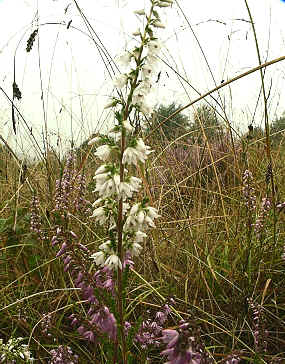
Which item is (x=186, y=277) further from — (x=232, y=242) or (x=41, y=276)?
(x=41, y=276)

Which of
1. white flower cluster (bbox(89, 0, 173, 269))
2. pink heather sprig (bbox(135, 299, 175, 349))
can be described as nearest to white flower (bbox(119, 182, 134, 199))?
white flower cluster (bbox(89, 0, 173, 269))

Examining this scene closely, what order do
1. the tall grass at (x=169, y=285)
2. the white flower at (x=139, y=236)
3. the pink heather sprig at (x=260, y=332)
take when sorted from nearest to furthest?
the white flower at (x=139, y=236) → the pink heather sprig at (x=260, y=332) → the tall grass at (x=169, y=285)

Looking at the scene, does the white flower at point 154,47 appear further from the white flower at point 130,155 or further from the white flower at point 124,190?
the white flower at point 124,190

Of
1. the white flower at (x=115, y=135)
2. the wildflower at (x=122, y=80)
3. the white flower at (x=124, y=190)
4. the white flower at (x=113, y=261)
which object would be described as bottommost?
the white flower at (x=113, y=261)

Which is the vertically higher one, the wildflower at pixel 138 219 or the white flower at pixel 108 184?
the white flower at pixel 108 184

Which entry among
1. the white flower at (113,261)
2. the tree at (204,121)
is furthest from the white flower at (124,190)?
the tree at (204,121)

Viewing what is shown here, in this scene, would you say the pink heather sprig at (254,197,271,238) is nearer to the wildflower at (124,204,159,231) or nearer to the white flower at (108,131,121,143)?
the wildflower at (124,204,159,231)

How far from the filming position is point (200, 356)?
131 cm

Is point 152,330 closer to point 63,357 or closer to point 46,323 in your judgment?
point 63,357

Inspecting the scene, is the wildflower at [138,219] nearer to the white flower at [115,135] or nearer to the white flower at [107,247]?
the white flower at [107,247]

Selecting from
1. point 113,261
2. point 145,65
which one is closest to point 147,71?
point 145,65

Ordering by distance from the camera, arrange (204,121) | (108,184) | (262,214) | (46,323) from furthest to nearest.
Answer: (204,121) < (262,214) < (46,323) < (108,184)

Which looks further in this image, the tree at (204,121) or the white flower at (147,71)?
the tree at (204,121)

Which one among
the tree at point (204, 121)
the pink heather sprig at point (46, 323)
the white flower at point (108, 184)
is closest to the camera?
the white flower at point (108, 184)
